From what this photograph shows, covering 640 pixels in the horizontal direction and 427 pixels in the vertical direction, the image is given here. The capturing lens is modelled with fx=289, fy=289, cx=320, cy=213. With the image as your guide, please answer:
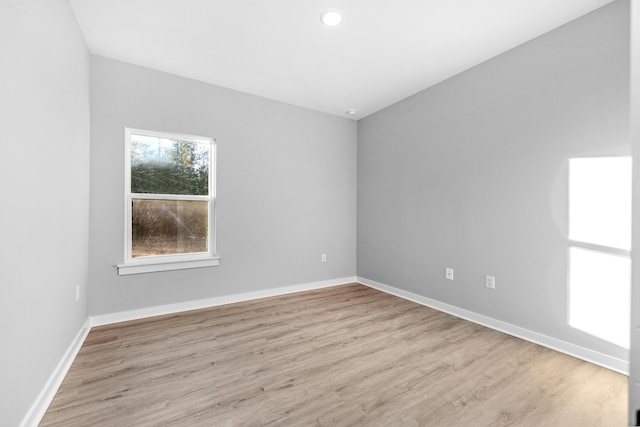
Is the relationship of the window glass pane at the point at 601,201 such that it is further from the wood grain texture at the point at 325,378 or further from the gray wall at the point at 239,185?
the gray wall at the point at 239,185

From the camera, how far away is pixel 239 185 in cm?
356

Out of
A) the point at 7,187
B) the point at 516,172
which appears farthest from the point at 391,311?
the point at 7,187

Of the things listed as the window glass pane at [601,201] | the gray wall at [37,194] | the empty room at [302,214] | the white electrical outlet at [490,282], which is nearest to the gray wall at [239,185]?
the empty room at [302,214]

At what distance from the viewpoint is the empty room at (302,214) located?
1.63 m

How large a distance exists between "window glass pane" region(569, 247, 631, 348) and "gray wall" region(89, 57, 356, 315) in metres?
2.75

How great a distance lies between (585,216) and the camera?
2.21m

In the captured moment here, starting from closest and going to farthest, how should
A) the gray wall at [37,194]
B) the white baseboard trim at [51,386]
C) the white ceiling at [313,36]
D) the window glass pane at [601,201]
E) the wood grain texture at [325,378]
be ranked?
the gray wall at [37,194] < the white baseboard trim at [51,386] < the wood grain texture at [325,378] < the window glass pane at [601,201] < the white ceiling at [313,36]

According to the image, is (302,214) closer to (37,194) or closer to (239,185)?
(239,185)

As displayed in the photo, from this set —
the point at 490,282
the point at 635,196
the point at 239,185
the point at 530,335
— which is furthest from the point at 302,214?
the point at 635,196

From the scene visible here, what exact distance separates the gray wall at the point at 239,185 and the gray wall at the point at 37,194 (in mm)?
501

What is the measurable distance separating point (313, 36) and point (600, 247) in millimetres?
2797

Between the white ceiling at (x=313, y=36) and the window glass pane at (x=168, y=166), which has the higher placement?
the white ceiling at (x=313, y=36)

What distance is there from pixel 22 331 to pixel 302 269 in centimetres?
293

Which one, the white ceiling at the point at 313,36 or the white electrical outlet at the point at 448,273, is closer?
the white ceiling at the point at 313,36
